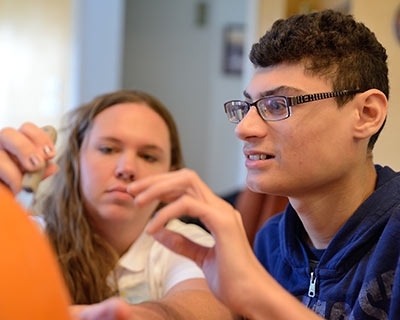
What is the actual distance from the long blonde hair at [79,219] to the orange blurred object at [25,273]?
873 millimetres

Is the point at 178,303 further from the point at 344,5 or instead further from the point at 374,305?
the point at 344,5

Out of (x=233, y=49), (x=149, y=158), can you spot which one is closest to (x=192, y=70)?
(x=233, y=49)

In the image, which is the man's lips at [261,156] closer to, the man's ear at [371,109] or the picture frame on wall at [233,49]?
the man's ear at [371,109]

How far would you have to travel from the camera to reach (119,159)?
142 centimetres

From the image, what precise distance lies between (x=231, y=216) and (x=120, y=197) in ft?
2.41

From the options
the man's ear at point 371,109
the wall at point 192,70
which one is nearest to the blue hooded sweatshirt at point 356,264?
the man's ear at point 371,109

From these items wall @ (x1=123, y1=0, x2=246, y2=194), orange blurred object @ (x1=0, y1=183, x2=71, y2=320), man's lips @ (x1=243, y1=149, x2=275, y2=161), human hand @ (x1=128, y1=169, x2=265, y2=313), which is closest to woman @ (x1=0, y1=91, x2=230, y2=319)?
man's lips @ (x1=243, y1=149, x2=275, y2=161)

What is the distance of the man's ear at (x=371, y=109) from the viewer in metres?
1.01

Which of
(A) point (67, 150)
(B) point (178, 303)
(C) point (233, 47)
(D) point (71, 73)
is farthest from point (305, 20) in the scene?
(C) point (233, 47)

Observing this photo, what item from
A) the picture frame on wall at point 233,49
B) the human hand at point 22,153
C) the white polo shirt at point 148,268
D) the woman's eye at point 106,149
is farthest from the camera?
the picture frame on wall at point 233,49

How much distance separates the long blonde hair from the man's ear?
76cm

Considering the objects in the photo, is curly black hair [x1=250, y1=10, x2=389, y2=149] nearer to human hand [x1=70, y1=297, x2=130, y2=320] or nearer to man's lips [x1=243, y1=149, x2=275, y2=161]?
man's lips [x1=243, y1=149, x2=275, y2=161]

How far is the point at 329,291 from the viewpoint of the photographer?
0.94 metres

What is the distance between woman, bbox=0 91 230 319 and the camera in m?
1.34
